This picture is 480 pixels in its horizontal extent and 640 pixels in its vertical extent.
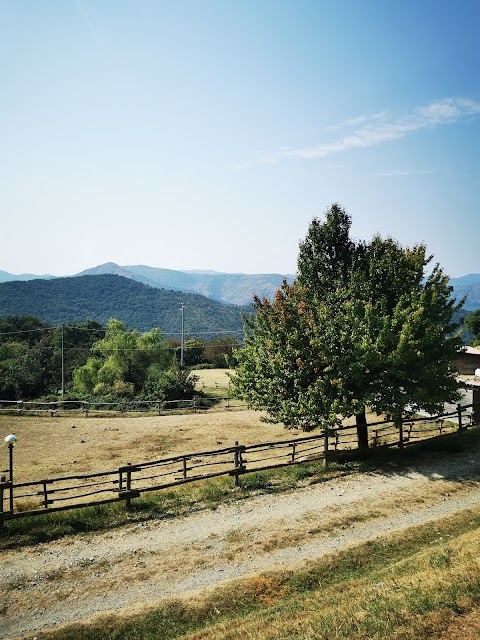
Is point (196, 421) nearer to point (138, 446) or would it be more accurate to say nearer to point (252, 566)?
point (138, 446)

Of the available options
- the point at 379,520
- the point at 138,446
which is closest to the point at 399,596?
the point at 379,520

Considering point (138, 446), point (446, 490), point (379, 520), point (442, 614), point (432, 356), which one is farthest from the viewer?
point (138, 446)

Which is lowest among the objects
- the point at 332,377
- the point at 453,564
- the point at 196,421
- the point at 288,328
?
the point at 196,421

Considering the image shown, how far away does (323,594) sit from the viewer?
10.5 metres

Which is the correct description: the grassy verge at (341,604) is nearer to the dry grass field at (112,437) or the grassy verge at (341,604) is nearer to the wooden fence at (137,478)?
the wooden fence at (137,478)

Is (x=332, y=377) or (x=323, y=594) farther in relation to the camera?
(x=332, y=377)

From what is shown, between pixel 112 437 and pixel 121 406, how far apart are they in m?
11.3

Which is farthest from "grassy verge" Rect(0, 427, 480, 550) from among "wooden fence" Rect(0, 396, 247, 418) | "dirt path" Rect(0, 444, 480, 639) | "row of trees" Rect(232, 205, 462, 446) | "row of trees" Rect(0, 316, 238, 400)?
"row of trees" Rect(0, 316, 238, 400)

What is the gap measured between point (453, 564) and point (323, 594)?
316 cm

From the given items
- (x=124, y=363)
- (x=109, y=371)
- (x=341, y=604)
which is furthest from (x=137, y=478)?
(x=124, y=363)

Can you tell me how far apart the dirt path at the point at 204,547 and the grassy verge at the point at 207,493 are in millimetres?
616

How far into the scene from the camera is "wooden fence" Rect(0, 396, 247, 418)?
38.7 metres

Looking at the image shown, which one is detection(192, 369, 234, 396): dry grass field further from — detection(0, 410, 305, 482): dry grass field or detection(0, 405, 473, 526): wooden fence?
detection(0, 405, 473, 526): wooden fence

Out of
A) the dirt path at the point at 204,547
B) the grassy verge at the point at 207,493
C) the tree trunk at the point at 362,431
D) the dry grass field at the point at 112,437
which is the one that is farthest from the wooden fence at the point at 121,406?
the dirt path at the point at 204,547
